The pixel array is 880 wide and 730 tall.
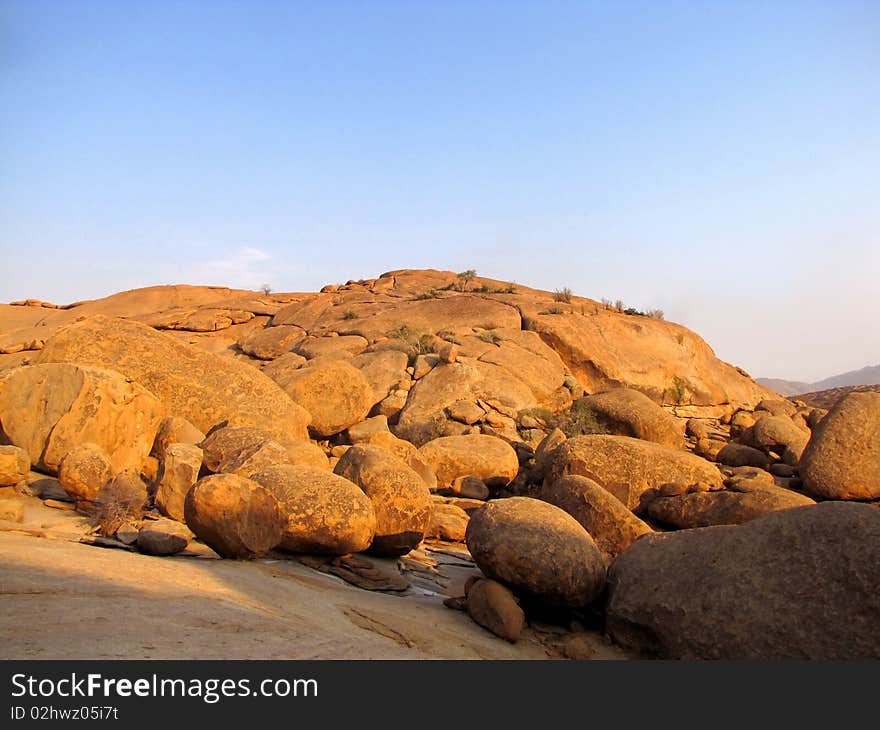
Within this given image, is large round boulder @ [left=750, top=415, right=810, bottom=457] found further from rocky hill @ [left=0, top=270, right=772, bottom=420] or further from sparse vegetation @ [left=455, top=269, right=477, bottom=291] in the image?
sparse vegetation @ [left=455, top=269, right=477, bottom=291]

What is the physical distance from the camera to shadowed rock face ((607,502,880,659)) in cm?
473

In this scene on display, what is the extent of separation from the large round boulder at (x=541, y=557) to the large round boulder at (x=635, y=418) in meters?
6.72

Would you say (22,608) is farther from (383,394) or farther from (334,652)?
(383,394)

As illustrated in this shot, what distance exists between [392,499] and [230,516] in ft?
7.03

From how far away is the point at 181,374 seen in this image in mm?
10727

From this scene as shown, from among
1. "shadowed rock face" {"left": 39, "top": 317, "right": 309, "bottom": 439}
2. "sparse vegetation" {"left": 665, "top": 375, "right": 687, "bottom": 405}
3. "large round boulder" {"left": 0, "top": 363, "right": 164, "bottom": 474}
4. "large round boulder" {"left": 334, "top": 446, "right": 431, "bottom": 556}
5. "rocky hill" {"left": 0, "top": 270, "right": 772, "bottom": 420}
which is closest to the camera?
"large round boulder" {"left": 334, "top": 446, "right": 431, "bottom": 556}

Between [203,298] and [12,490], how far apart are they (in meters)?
21.8

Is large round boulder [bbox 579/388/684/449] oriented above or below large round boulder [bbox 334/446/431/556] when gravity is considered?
above

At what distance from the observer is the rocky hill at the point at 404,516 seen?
4.68 m

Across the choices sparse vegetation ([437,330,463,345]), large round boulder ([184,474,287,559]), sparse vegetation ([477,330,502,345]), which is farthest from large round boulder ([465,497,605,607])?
sparse vegetation ([477,330,502,345])

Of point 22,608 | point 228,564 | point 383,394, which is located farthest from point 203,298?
point 22,608

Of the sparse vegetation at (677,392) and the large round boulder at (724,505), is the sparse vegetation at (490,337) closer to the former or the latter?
the sparse vegetation at (677,392)

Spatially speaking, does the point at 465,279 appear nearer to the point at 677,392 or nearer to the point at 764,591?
the point at 677,392

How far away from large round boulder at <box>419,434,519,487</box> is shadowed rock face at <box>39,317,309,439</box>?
238 cm
